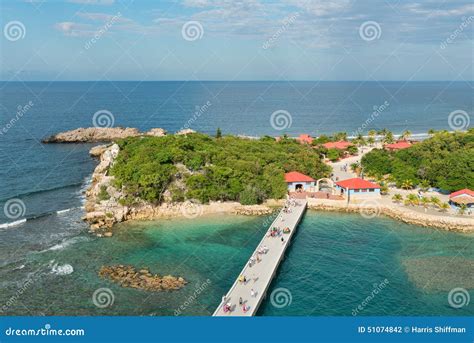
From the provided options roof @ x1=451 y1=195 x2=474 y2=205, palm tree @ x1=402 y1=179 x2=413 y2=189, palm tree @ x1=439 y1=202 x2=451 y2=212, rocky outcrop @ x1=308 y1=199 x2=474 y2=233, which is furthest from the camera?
palm tree @ x1=402 y1=179 x2=413 y2=189

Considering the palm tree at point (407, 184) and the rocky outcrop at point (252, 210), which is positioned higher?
the palm tree at point (407, 184)

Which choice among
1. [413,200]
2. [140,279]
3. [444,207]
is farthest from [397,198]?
[140,279]

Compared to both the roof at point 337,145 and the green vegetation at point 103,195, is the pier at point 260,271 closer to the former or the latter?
the green vegetation at point 103,195

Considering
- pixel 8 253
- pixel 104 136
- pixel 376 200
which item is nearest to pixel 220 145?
pixel 376 200

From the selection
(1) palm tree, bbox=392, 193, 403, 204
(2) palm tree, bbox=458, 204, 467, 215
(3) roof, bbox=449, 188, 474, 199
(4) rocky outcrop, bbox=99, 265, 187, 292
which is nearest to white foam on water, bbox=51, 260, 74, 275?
(4) rocky outcrop, bbox=99, 265, 187, 292

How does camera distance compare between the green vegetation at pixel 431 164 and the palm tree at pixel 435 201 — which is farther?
the green vegetation at pixel 431 164

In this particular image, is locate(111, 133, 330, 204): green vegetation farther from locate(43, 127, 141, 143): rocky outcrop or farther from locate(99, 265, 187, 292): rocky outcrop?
locate(43, 127, 141, 143): rocky outcrop

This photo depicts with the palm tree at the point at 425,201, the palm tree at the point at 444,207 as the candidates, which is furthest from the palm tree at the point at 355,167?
the palm tree at the point at 444,207
